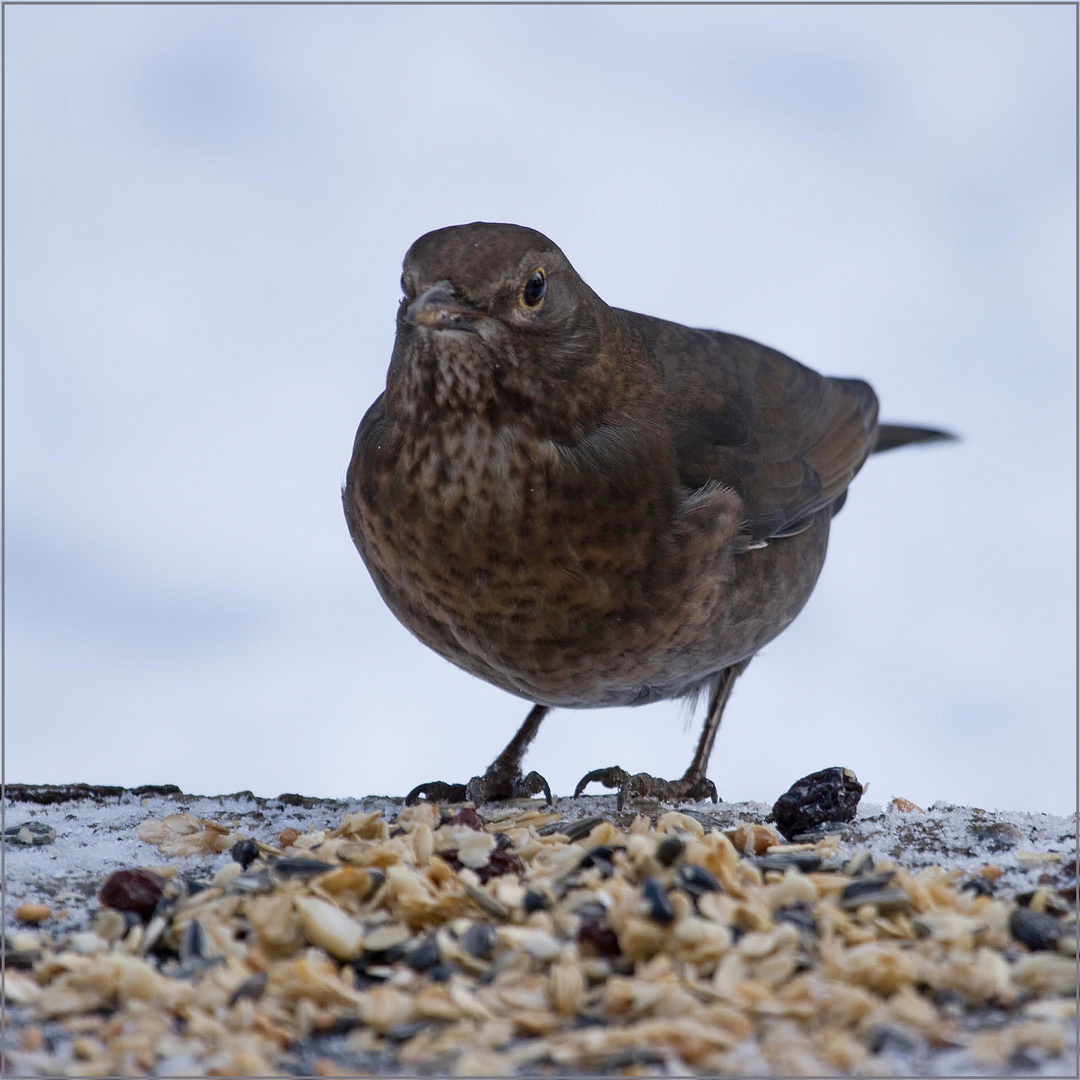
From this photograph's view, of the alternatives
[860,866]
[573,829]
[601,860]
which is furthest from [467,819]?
[860,866]

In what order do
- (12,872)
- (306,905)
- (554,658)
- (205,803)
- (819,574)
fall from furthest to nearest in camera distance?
(819,574), (205,803), (554,658), (12,872), (306,905)

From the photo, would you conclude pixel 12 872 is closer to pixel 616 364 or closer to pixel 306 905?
pixel 306 905

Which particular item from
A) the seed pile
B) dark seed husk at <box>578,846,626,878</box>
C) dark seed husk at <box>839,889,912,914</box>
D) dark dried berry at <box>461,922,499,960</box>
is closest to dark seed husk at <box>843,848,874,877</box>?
the seed pile

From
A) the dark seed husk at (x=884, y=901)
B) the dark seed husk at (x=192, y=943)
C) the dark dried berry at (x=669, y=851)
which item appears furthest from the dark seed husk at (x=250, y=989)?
the dark seed husk at (x=884, y=901)

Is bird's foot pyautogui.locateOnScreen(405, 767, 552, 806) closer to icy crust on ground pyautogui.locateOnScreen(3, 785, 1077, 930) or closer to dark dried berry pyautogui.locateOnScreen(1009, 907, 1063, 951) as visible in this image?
icy crust on ground pyautogui.locateOnScreen(3, 785, 1077, 930)

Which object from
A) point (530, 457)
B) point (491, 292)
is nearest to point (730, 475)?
point (530, 457)

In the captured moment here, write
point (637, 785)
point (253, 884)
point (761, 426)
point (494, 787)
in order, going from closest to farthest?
point (253, 884) → point (637, 785) → point (494, 787) → point (761, 426)

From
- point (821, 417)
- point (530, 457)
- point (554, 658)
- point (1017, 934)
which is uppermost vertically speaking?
point (821, 417)

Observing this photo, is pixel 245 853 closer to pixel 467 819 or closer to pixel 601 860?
pixel 467 819
